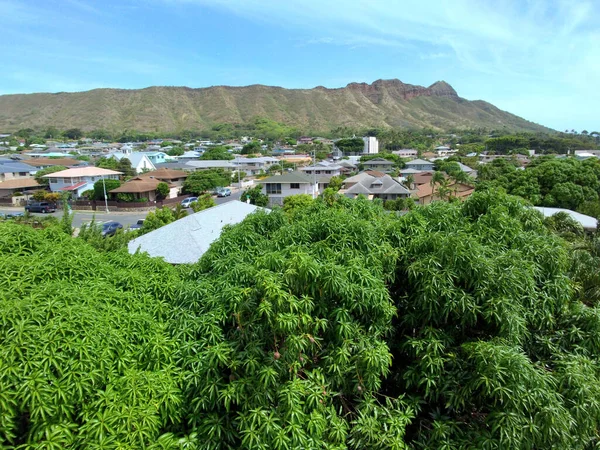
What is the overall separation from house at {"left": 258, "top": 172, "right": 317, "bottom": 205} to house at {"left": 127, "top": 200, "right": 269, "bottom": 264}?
19.3 m

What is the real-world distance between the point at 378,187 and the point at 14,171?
49.6 meters

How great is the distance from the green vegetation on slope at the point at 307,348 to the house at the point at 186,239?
822 centimetres

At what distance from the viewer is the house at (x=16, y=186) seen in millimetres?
44781

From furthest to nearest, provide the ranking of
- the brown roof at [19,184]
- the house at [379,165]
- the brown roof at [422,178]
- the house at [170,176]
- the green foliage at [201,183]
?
the house at [379,165]
the brown roof at [422,178]
the house at [170,176]
the green foliage at [201,183]
the brown roof at [19,184]

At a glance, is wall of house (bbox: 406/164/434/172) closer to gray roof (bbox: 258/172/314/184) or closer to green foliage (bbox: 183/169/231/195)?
gray roof (bbox: 258/172/314/184)

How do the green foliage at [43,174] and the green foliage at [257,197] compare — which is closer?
the green foliage at [257,197]

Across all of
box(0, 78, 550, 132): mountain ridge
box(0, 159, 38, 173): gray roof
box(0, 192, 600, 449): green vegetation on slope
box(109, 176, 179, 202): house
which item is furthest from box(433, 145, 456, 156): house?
box(0, 192, 600, 449): green vegetation on slope

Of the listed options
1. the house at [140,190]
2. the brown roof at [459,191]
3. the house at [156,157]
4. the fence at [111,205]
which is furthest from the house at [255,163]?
the brown roof at [459,191]

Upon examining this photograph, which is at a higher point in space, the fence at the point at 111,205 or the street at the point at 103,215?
the fence at the point at 111,205

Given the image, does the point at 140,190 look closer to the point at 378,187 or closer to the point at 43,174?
the point at 43,174

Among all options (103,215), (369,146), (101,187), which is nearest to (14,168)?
(101,187)

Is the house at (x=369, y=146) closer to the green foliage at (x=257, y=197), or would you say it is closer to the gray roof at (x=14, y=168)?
the green foliage at (x=257, y=197)

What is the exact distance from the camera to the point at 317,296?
5555mm

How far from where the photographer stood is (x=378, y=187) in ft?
142
